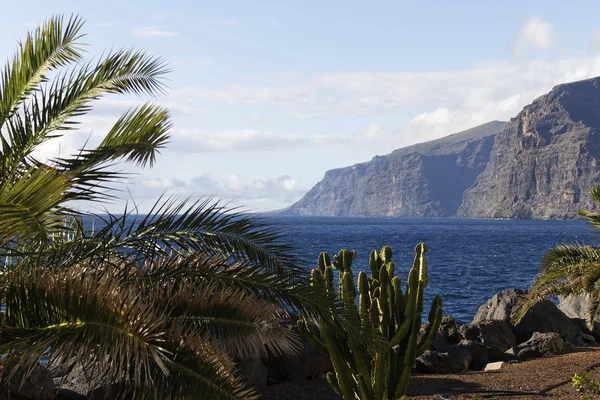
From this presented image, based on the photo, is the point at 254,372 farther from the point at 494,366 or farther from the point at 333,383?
the point at 494,366

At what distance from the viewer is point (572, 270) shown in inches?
515

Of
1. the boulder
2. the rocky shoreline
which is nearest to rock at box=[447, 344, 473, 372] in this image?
the rocky shoreline

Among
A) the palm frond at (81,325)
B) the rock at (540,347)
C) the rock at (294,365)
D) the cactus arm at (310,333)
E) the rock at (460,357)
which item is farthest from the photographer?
the rock at (540,347)

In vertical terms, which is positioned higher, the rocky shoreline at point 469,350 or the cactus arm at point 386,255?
the cactus arm at point 386,255

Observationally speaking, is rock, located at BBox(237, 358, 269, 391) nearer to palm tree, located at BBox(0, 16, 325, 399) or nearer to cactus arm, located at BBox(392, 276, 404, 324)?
cactus arm, located at BBox(392, 276, 404, 324)

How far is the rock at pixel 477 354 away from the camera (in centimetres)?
1452

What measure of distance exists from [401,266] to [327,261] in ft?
139

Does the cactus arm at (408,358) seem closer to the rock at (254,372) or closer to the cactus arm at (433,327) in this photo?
the cactus arm at (433,327)

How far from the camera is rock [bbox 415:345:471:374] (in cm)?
1340

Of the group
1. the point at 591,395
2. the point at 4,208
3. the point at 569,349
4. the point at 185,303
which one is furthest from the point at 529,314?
the point at 4,208

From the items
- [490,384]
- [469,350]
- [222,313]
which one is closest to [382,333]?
[222,313]

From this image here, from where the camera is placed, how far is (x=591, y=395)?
32.8 ft

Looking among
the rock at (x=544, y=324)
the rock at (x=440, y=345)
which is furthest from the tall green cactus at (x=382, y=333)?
the rock at (x=544, y=324)

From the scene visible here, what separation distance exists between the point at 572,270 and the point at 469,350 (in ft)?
9.02
